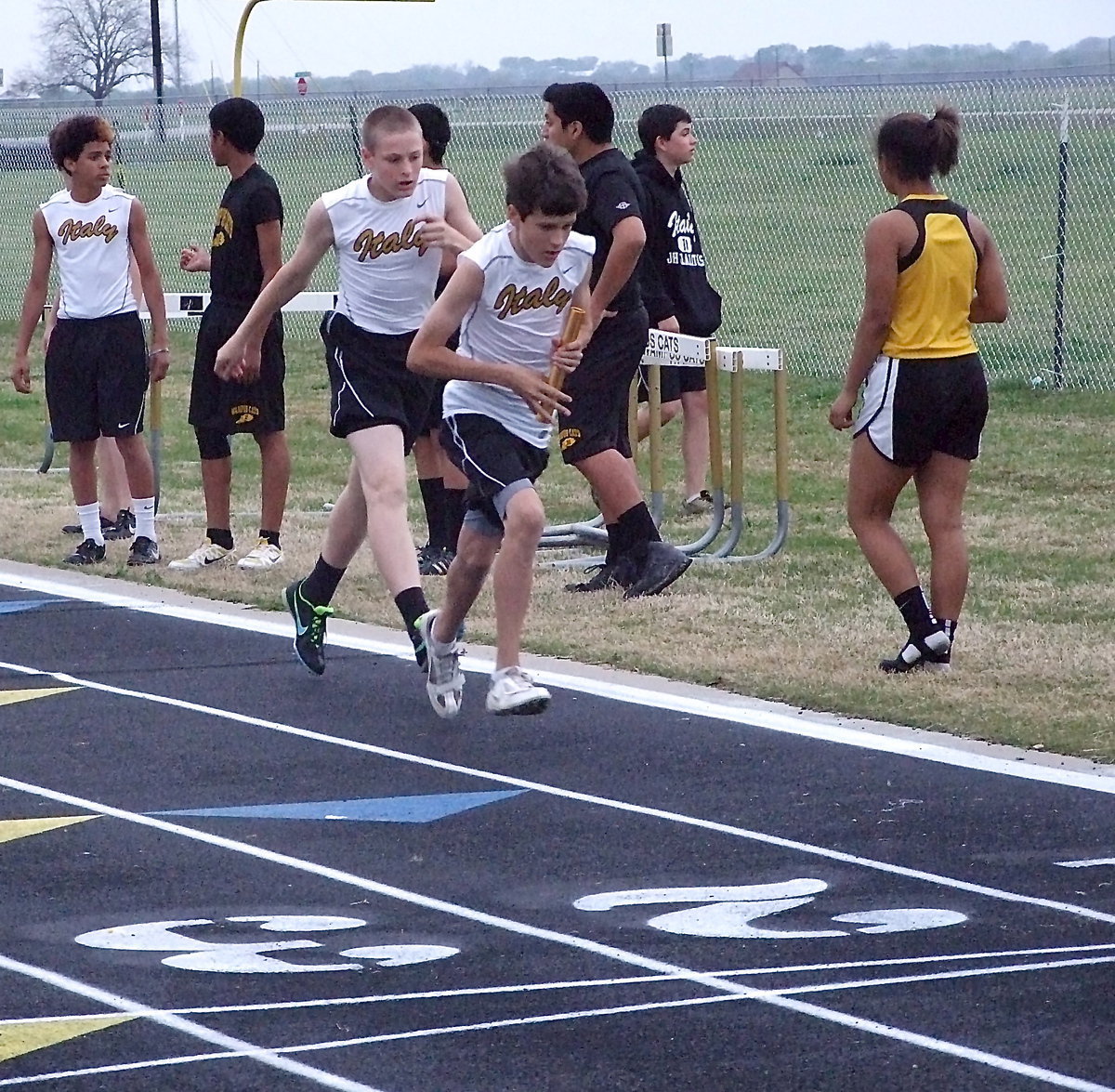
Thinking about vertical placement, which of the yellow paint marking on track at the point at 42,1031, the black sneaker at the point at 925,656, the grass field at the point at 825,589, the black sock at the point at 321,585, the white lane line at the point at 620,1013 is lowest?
the grass field at the point at 825,589

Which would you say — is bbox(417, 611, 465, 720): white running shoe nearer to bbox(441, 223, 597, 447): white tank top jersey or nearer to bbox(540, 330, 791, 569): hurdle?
bbox(441, 223, 597, 447): white tank top jersey

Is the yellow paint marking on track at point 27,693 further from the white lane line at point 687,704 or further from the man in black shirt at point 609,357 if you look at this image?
the man in black shirt at point 609,357

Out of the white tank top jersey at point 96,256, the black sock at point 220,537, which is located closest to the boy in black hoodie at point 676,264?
the black sock at point 220,537

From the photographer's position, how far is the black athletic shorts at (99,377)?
995 centimetres

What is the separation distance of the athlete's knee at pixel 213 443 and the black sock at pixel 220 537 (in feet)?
1.11

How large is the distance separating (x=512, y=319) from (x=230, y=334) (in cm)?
312

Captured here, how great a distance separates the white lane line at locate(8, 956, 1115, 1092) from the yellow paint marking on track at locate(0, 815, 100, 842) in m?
1.73

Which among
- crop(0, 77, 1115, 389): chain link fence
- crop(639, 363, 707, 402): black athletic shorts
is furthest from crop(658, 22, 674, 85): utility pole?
crop(639, 363, 707, 402): black athletic shorts

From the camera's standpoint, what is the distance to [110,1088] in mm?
4070

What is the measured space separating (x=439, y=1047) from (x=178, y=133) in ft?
59.2

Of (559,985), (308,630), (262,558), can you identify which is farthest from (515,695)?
(262,558)

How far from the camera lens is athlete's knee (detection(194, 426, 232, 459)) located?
389 inches

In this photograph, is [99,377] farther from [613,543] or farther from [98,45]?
[98,45]

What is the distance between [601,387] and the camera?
28.9 ft
